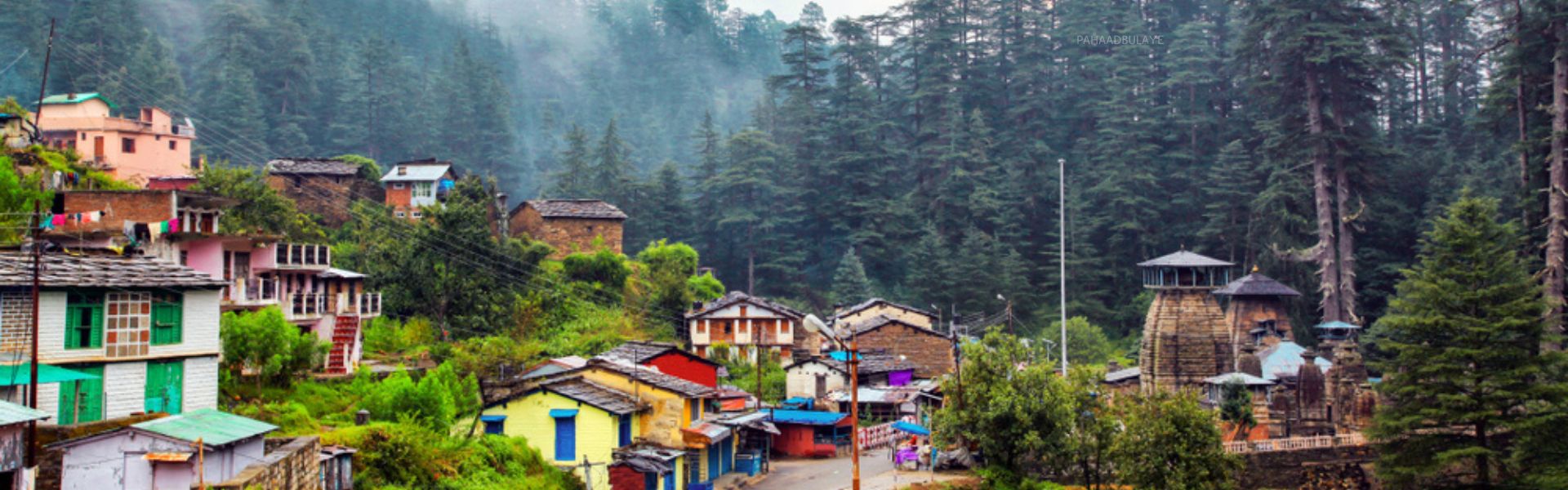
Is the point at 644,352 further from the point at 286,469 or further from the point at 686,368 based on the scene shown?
the point at 286,469

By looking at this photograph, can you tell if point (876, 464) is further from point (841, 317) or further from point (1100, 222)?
point (1100, 222)

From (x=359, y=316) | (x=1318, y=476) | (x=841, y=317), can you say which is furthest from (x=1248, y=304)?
(x=359, y=316)

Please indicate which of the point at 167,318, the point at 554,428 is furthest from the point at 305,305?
the point at 167,318

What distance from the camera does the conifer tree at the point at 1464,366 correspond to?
1439 inches

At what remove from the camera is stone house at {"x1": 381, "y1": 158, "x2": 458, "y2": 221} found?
63.3 m

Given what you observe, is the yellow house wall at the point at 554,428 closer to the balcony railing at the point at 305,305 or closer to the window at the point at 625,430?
the window at the point at 625,430

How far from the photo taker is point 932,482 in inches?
1401

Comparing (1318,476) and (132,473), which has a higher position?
(132,473)

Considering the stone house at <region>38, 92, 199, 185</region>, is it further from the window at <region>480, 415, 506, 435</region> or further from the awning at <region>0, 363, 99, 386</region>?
the awning at <region>0, 363, 99, 386</region>

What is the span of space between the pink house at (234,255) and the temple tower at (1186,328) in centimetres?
2780

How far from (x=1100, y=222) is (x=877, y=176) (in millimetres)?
14908

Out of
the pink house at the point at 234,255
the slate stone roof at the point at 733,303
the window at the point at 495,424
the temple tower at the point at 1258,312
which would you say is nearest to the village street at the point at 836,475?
the window at the point at 495,424

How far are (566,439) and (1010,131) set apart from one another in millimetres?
56271

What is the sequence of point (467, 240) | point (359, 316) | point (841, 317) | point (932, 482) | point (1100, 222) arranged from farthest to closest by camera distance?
point (1100, 222)
point (841, 317)
point (467, 240)
point (359, 316)
point (932, 482)
